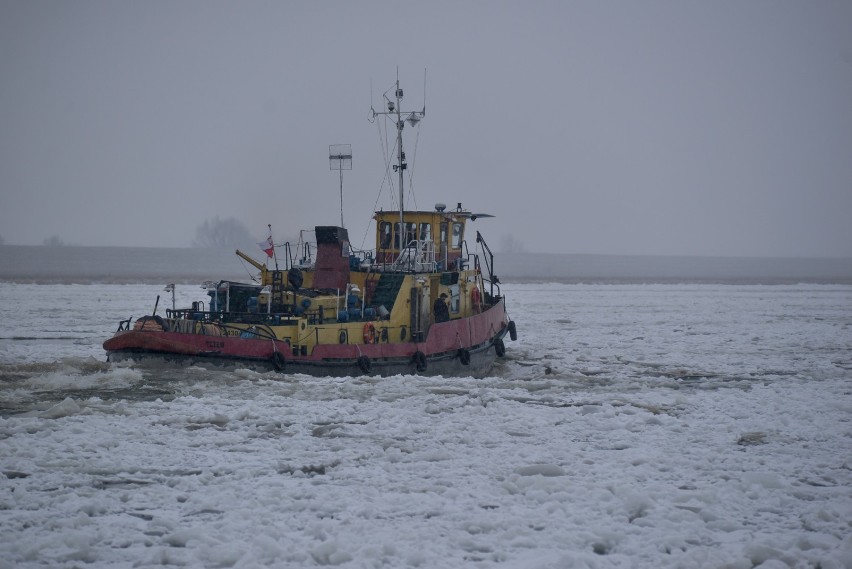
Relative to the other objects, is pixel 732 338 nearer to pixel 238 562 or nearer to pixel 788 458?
pixel 788 458

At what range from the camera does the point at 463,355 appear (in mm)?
20094

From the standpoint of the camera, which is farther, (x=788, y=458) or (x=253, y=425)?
(x=253, y=425)

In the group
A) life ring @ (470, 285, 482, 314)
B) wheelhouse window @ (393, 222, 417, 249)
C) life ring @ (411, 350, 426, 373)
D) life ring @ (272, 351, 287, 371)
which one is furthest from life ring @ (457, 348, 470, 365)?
life ring @ (272, 351, 287, 371)

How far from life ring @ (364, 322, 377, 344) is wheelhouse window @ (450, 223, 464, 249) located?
493 cm

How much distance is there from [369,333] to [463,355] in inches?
115

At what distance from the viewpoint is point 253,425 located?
12.3 m

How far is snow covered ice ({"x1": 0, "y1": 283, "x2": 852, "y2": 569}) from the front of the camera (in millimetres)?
7879

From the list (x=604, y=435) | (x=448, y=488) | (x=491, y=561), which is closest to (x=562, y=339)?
(x=604, y=435)

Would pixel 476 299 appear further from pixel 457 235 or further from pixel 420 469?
pixel 420 469

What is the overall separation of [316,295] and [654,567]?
42.9 ft

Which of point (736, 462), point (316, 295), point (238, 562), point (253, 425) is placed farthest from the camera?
point (316, 295)

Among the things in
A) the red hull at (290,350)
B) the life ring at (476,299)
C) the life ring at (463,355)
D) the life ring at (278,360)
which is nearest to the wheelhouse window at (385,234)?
the life ring at (476,299)

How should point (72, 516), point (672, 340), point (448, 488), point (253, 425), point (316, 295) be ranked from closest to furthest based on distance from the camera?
point (72, 516), point (448, 488), point (253, 425), point (316, 295), point (672, 340)

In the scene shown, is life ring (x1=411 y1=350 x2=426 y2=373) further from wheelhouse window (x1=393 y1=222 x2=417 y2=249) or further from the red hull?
wheelhouse window (x1=393 y1=222 x2=417 y2=249)
